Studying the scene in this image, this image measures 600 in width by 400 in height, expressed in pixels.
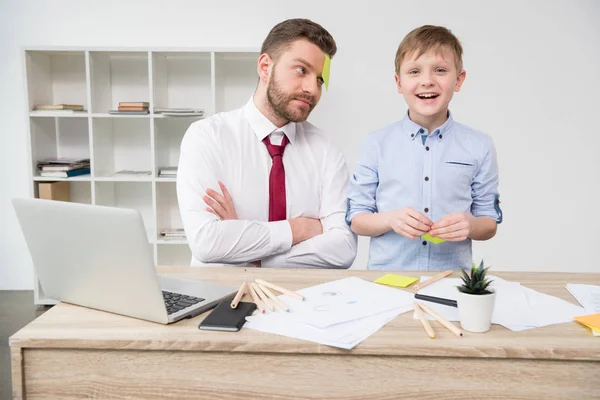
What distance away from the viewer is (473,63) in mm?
3602

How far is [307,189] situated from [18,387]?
1263 millimetres

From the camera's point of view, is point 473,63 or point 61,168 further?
point 473,63

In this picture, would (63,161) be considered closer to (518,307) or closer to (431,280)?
(431,280)

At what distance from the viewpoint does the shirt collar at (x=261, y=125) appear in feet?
6.54

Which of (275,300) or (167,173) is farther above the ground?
(167,173)

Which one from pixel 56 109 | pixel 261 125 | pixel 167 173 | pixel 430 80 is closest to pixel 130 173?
pixel 167 173

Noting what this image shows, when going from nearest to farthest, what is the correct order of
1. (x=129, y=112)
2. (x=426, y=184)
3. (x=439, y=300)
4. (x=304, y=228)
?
(x=439, y=300) → (x=426, y=184) → (x=304, y=228) → (x=129, y=112)

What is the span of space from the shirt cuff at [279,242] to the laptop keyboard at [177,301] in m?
0.62

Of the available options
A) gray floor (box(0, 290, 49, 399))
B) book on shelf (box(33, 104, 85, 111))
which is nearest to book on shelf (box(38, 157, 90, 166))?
book on shelf (box(33, 104, 85, 111))

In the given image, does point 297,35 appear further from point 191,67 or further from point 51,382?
point 191,67

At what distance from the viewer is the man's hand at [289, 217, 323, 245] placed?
5.88ft

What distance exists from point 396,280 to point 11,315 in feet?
9.93

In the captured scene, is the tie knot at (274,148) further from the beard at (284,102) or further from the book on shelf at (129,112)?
the book on shelf at (129,112)

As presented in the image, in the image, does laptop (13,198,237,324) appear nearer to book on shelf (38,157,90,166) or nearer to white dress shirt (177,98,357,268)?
white dress shirt (177,98,357,268)
